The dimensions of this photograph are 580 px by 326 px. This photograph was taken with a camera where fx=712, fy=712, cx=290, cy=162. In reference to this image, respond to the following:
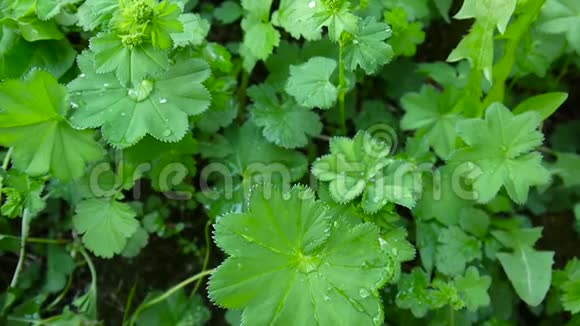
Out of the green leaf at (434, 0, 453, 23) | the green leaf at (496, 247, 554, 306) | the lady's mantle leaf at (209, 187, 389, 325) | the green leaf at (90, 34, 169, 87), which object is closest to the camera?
the lady's mantle leaf at (209, 187, 389, 325)

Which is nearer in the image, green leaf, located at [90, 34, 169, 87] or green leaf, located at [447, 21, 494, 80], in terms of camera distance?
green leaf, located at [90, 34, 169, 87]

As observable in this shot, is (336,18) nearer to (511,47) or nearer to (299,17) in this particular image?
(299,17)

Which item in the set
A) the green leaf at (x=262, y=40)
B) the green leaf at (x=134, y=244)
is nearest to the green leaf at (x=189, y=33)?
the green leaf at (x=262, y=40)

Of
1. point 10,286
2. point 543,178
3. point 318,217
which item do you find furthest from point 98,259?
point 543,178

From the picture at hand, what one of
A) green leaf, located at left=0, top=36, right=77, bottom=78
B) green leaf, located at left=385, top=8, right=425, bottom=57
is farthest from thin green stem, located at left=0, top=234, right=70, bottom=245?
green leaf, located at left=385, top=8, right=425, bottom=57

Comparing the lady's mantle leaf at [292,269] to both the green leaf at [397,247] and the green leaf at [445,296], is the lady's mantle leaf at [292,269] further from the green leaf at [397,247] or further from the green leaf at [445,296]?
the green leaf at [445,296]

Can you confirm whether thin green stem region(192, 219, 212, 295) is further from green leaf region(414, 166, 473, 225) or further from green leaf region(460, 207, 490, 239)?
green leaf region(460, 207, 490, 239)

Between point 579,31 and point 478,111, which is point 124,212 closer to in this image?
point 478,111

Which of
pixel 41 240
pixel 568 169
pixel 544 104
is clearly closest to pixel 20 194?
pixel 41 240
